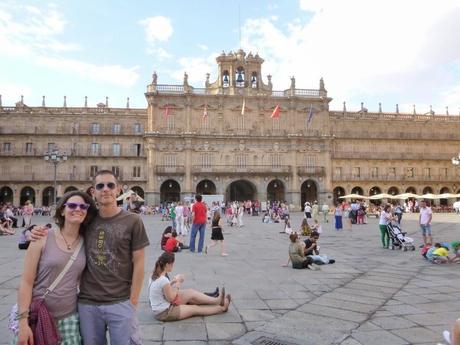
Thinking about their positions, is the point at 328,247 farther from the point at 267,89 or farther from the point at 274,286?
the point at 267,89

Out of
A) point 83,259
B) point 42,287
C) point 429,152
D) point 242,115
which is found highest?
point 242,115

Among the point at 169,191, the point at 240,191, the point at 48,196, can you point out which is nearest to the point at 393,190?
the point at 240,191

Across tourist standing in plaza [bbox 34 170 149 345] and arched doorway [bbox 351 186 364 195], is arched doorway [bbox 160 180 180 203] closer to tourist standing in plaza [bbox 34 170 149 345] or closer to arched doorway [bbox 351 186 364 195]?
arched doorway [bbox 351 186 364 195]

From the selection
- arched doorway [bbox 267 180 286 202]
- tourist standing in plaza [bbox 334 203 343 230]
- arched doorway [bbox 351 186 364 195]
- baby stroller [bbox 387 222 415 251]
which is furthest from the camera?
arched doorway [bbox 351 186 364 195]

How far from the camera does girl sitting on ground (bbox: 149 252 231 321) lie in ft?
17.4

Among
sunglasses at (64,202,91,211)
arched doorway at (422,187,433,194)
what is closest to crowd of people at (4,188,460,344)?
sunglasses at (64,202,91,211)

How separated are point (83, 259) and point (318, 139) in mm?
45516

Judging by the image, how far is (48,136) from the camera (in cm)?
4659

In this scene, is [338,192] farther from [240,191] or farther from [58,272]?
[58,272]

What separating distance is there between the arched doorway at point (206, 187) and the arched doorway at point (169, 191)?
2.53m

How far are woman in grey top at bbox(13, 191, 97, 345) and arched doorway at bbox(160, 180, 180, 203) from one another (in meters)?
43.9

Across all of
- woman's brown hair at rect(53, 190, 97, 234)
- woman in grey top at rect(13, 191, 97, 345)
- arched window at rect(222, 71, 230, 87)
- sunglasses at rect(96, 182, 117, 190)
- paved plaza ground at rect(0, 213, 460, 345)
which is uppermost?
arched window at rect(222, 71, 230, 87)

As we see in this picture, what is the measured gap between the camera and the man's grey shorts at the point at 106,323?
2.98 meters

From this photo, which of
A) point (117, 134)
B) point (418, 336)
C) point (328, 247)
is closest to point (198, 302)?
point (418, 336)
